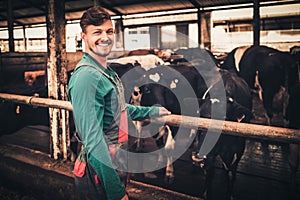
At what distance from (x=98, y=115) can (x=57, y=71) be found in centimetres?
197

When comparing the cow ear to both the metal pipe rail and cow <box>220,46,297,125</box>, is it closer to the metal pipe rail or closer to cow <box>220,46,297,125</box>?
the metal pipe rail

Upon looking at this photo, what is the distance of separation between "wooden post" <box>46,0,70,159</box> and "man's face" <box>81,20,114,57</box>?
1742 millimetres

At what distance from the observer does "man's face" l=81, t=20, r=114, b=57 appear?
1689mm

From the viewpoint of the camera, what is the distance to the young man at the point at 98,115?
154 cm

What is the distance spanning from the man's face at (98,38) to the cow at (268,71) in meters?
4.85

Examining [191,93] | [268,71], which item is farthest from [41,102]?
[268,71]

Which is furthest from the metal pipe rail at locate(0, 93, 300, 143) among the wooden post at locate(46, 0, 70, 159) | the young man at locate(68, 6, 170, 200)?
the wooden post at locate(46, 0, 70, 159)

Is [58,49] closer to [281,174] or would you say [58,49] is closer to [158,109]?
[158,109]

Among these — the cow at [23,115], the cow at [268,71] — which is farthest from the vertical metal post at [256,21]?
the cow at [23,115]

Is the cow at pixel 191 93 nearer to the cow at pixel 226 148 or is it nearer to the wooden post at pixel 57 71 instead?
the cow at pixel 226 148

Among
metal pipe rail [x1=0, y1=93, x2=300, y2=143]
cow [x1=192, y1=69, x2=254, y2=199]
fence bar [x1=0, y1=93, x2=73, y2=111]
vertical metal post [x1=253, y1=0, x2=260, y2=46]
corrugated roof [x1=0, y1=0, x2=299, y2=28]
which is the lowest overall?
cow [x1=192, y1=69, x2=254, y2=199]

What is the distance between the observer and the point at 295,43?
13336 mm

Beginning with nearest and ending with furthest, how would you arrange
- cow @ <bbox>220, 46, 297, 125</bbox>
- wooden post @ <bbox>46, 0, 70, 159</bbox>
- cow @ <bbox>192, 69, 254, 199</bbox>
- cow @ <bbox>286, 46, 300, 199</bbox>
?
wooden post @ <bbox>46, 0, 70, 159</bbox>, cow @ <bbox>192, 69, 254, 199</bbox>, cow @ <bbox>286, 46, 300, 199</bbox>, cow @ <bbox>220, 46, 297, 125</bbox>

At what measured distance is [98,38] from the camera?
66.6 inches
